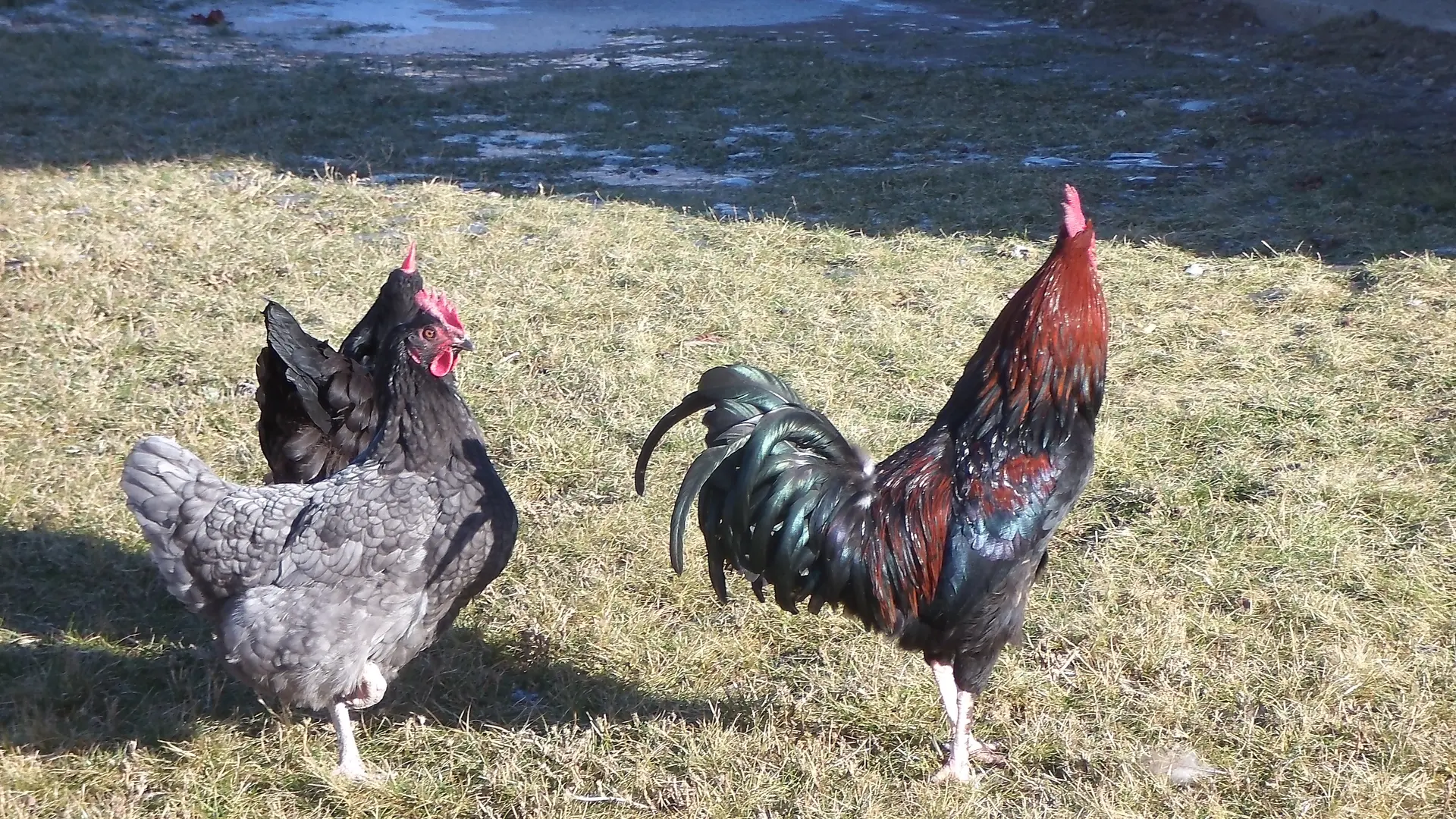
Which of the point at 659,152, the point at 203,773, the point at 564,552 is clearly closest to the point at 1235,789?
the point at 564,552

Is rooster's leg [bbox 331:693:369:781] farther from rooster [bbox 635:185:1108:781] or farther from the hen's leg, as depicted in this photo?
rooster [bbox 635:185:1108:781]

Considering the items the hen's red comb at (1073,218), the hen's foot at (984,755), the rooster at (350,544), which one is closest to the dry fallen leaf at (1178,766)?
the hen's foot at (984,755)

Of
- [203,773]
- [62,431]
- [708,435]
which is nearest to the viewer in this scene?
[708,435]

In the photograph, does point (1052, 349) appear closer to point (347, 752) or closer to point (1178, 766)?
point (1178, 766)

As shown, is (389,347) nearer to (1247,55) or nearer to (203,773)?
(203,773)

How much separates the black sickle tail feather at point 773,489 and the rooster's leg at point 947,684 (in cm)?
36

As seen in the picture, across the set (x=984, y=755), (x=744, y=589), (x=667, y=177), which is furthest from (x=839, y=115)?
(x=984, y=755)

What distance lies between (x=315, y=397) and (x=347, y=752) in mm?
1057

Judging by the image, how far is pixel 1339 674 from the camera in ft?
10.4

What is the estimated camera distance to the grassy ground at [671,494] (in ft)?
9.69

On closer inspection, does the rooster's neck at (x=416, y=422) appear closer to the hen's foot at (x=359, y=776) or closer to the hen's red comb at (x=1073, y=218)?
the hen's foot at (x=359, y=776)

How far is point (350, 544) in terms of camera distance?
2.81m

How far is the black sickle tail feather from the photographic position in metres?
2.68

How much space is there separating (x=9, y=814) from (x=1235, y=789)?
3064mm
